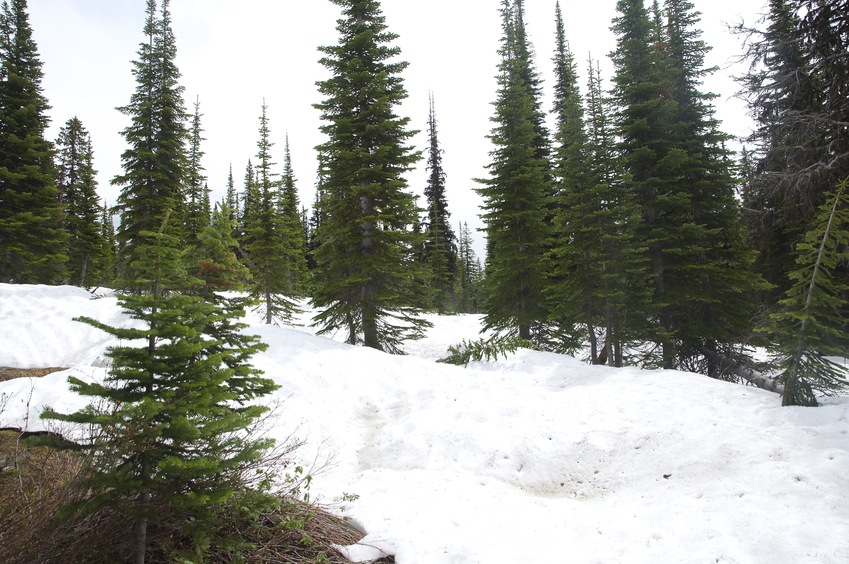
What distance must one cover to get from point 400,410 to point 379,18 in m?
13.5

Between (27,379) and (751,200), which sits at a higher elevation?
(751,200)

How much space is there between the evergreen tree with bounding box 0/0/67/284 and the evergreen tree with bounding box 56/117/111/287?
1009cm

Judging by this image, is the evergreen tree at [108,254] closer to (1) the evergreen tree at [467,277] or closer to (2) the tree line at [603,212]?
(2) the tree line at [603,212]

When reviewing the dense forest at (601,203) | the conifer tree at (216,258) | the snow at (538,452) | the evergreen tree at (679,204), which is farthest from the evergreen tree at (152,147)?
the evergreen tree at (679,204)

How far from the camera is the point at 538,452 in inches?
294

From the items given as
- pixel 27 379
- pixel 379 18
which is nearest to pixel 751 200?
pixel 379 18

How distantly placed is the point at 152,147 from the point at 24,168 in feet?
18.6

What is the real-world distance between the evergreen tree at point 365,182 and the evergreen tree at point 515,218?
3818 mm

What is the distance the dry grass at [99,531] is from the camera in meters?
3.19

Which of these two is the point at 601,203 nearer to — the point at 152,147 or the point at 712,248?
the point at 712,248

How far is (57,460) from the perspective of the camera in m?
4.54

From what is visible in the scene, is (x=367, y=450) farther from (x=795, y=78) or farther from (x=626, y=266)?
(x=795, y=78)

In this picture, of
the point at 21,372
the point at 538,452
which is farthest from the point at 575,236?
the point at 21,372

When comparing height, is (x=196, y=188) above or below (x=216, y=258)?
above
